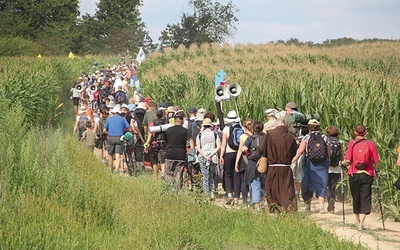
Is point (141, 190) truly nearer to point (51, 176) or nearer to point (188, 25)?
point (51, 176)

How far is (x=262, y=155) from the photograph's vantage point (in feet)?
46.3

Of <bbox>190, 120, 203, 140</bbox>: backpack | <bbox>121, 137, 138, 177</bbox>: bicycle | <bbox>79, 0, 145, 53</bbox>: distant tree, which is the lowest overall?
<bbox>121, 137, 138, 177</bbox>: bicycle

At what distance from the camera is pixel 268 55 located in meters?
50.9

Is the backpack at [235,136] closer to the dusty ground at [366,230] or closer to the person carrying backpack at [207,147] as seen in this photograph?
the person carrying backpack at [207,147]

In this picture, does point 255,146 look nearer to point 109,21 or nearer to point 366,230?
point 366,230

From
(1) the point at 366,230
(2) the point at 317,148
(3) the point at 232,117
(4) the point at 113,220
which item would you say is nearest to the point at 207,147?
(3) the point at 232,117

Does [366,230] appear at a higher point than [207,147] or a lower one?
lower

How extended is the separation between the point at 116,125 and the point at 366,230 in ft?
27.9

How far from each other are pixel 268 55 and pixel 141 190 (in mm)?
36974

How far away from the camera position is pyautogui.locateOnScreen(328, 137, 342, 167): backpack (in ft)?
49.8

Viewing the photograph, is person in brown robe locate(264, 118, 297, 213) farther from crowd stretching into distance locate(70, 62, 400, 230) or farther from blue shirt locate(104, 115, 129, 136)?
blue shirt locate(104, 115, 129, 136)

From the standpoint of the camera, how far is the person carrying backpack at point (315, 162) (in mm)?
14789

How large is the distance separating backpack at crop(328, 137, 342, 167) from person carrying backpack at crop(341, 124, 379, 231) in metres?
1.66

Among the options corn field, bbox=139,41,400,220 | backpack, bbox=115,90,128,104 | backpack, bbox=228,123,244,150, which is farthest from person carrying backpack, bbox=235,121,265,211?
backpack, bbox=115,90,128,104
